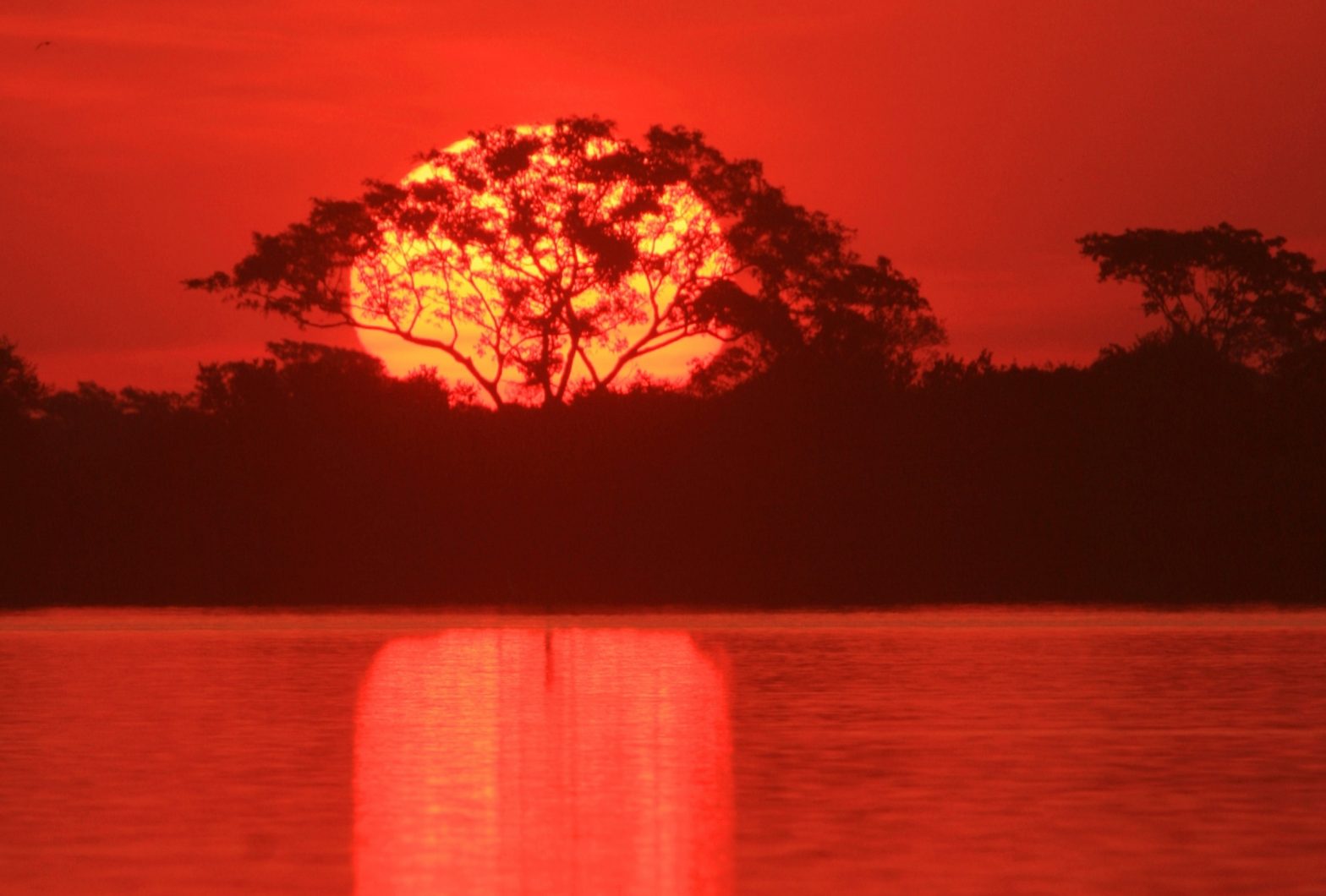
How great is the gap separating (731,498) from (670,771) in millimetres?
28230

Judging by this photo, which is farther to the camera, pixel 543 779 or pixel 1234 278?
pixel 1234 278

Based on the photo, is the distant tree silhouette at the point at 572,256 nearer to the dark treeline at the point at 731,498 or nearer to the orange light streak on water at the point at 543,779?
the dark treeline at the point at 731,498

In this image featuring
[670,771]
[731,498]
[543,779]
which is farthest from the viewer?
[731,498]

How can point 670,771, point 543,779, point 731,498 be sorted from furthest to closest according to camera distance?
point 731,498, point 670,771, point 543,779

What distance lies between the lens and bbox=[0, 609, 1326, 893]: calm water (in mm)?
9945

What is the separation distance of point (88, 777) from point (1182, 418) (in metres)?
31.2

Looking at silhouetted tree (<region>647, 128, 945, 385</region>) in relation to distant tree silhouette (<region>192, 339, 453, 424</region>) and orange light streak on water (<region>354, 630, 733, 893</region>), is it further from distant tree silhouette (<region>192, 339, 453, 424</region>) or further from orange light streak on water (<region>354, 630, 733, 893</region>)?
orange light streak on water (<region>354, 630, 733, 893</region>)

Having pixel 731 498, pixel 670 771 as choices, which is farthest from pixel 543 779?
pixel 731 498

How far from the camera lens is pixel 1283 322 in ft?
226

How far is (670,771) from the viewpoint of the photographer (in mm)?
13750

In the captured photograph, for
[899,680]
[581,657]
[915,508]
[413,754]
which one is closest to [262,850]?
[413,754]

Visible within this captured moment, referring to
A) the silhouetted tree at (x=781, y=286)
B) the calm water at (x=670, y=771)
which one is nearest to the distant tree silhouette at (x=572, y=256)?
the silhouetted tree at (x=781, y=286)

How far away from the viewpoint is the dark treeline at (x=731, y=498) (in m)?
40.7

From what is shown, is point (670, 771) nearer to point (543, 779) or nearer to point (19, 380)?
point (543, 779)
